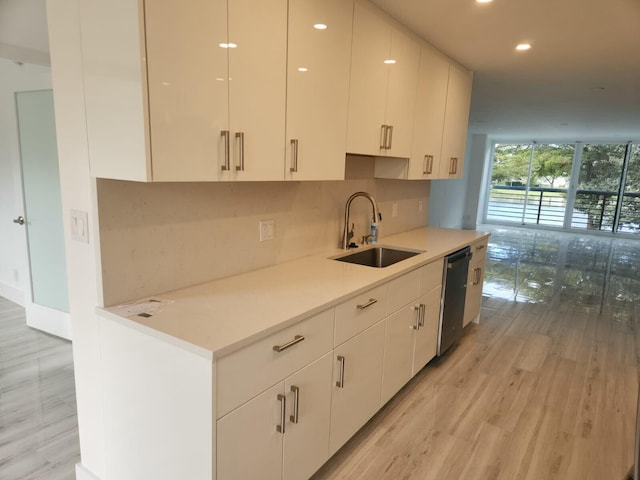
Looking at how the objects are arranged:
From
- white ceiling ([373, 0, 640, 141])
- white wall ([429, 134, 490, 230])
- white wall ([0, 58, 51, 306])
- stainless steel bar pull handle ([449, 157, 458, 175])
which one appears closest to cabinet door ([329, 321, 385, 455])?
white ceiling ([373, 0, 640, 141])

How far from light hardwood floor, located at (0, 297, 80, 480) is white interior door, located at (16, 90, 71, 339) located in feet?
0.71

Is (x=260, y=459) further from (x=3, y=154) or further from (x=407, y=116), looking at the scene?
(x=3, y=154)

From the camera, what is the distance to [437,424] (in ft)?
7.86

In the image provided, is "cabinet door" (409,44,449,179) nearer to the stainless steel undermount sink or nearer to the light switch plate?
the stainless steel undermount sink

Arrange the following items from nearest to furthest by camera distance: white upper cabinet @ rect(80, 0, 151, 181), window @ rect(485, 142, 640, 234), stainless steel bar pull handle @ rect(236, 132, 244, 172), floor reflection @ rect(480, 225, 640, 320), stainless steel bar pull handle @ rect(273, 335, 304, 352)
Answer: white upper cabinet @ rect(80, 0, 151, 181), stainless steel bar pull handle @ rect(273, 335, 304, 352), stainless steel bar pull handle @ rect(236, 132, 244, 172), floor reflection @ rect(480, 225, 640, 320), window @ rect(485, 142, 640, 234)

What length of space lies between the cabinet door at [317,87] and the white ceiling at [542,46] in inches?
18.5

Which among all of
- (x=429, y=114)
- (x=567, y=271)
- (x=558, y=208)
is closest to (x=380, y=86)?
(x=429, y=114)

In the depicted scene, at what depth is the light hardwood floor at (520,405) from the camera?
208 centimetres

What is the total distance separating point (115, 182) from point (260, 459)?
116 centimetres

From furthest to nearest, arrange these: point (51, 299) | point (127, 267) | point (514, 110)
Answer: point (514, 110), point (51, 299), point (127, 267)

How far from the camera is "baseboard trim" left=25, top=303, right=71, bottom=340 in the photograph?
11.0 feet

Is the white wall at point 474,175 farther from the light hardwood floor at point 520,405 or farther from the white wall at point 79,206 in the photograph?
the white wall at point 79,206

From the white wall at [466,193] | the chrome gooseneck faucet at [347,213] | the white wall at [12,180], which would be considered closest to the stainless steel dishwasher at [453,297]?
the chrome gooseneck faucet at [347,213]

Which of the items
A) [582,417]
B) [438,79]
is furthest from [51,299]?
[582,417]
